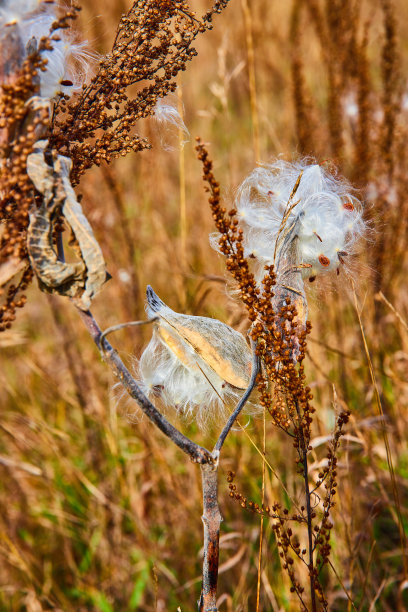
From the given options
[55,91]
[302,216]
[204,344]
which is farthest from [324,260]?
[55,91]

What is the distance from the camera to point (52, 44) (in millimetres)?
979

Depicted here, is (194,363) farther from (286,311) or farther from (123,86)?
(123,86)

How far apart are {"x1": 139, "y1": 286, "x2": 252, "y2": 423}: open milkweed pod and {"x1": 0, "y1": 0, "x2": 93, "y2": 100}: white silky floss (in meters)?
0.42

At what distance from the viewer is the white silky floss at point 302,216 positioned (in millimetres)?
1103

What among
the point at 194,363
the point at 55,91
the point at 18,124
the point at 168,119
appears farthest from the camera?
the point at 168,119

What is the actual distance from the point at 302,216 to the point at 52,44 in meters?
0.57

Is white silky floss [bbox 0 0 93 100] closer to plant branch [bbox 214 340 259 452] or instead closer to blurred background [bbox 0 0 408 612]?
plant branch [bbox 214 340 259 452]

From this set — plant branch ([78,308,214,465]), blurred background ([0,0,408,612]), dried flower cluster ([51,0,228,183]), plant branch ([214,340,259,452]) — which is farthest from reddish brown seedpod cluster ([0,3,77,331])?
blurred background ([0,0,408,612])

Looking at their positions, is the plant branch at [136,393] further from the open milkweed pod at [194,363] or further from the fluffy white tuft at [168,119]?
the fluffy white tuft at [168,119]

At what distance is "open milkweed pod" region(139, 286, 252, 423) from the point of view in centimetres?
104

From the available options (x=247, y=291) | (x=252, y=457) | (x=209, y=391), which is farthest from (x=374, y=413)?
(x=247, y=291)

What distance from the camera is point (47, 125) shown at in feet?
2.86

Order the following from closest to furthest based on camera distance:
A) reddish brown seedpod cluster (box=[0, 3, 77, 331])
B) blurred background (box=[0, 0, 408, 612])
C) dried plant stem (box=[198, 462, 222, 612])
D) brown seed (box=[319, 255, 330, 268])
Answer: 1. reddish brown seedpod cluster (box=[0, 3, 77, 331])
2. dried plant stem (box=[198, 462, 222, 612])
3. brown seed (box=[319, 255, 330, 268])
4. blurred background (box=[0, 0, 408, 612])

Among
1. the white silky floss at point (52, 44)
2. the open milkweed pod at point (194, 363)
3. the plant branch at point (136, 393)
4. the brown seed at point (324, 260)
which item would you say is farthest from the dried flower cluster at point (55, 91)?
the brown seed at point (324, 260)
